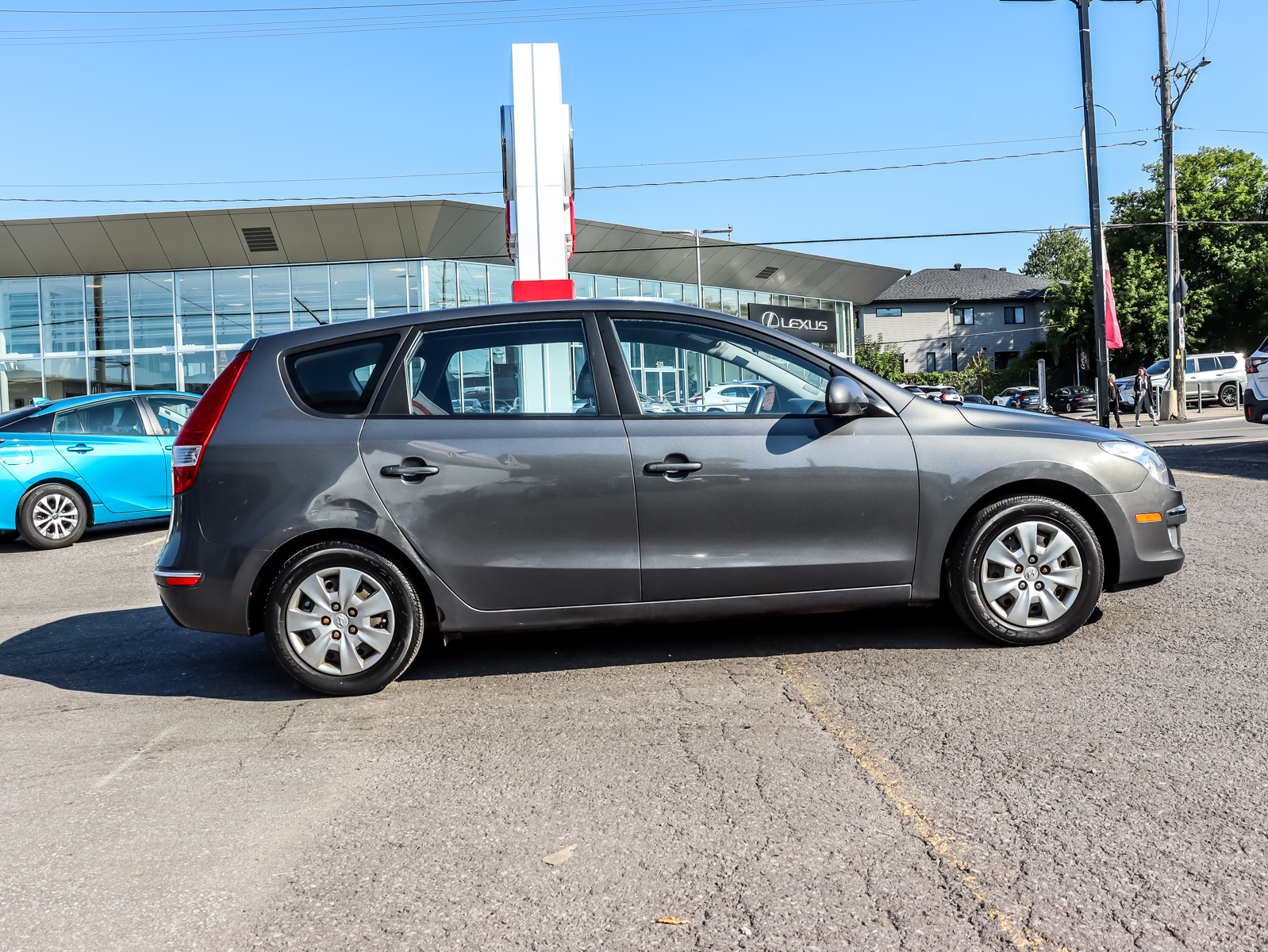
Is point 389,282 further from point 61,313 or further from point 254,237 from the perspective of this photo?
point 61,313

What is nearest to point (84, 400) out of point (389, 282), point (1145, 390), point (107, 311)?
point (389, 282)

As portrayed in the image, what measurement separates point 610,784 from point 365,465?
1821 millimetres

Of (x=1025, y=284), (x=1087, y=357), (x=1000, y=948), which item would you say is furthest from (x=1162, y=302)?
(x=1000, y=948)

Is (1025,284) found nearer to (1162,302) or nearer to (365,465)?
(1162,302)

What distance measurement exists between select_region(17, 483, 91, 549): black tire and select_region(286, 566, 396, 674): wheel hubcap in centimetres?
701

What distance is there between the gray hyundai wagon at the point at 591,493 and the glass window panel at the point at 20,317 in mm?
31655

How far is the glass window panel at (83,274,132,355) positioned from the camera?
3053 cm

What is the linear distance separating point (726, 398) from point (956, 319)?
7554cm

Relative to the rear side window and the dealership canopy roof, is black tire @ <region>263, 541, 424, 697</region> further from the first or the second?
the dealership canopy roof

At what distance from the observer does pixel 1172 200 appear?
95.1 ft

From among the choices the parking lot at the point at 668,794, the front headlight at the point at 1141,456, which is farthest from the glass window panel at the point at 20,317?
the front headlight at the point at 1141,456

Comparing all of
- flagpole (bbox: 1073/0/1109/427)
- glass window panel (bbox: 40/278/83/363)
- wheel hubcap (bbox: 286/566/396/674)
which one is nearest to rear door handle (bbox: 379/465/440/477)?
wheel hubcap (bbox: 286/566/396/674)

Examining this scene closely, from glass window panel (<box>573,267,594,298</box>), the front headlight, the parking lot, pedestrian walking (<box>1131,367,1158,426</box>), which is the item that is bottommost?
the parking lot

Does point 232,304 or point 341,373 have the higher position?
point 232,304
